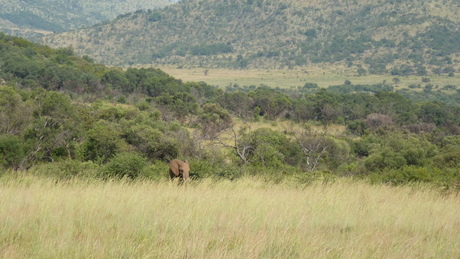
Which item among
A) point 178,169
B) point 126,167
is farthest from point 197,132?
point 178,169

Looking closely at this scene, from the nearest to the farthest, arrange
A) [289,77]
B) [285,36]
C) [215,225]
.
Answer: [215,225] → [289,77] → [285,36]

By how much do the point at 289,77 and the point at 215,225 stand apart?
123 m

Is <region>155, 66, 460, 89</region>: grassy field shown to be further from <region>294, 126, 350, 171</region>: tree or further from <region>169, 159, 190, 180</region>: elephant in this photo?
<region>169, 159, 190, 180</region>: elephant

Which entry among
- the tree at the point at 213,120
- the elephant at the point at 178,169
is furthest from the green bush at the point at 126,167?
the tree at the point at 213,120

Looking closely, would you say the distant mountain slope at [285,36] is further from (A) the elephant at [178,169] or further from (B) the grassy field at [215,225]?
(B) the grassy field at [215,225]

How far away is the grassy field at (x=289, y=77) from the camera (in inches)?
4518

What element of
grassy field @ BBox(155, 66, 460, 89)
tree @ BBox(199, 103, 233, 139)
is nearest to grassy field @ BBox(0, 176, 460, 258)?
tree @ BBox(199, 103, 233, 139)

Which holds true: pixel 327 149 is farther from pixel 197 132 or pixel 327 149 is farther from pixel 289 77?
pixel 289 77

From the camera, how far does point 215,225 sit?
18.0 ft

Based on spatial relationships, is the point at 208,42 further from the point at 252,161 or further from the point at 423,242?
the point at 423,242

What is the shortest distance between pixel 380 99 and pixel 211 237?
2103 inches

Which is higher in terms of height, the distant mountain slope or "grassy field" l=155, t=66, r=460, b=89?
the distant mountain slope

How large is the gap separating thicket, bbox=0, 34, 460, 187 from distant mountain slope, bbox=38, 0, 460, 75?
89.1 meters

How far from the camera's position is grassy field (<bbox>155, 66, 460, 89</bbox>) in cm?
11475
